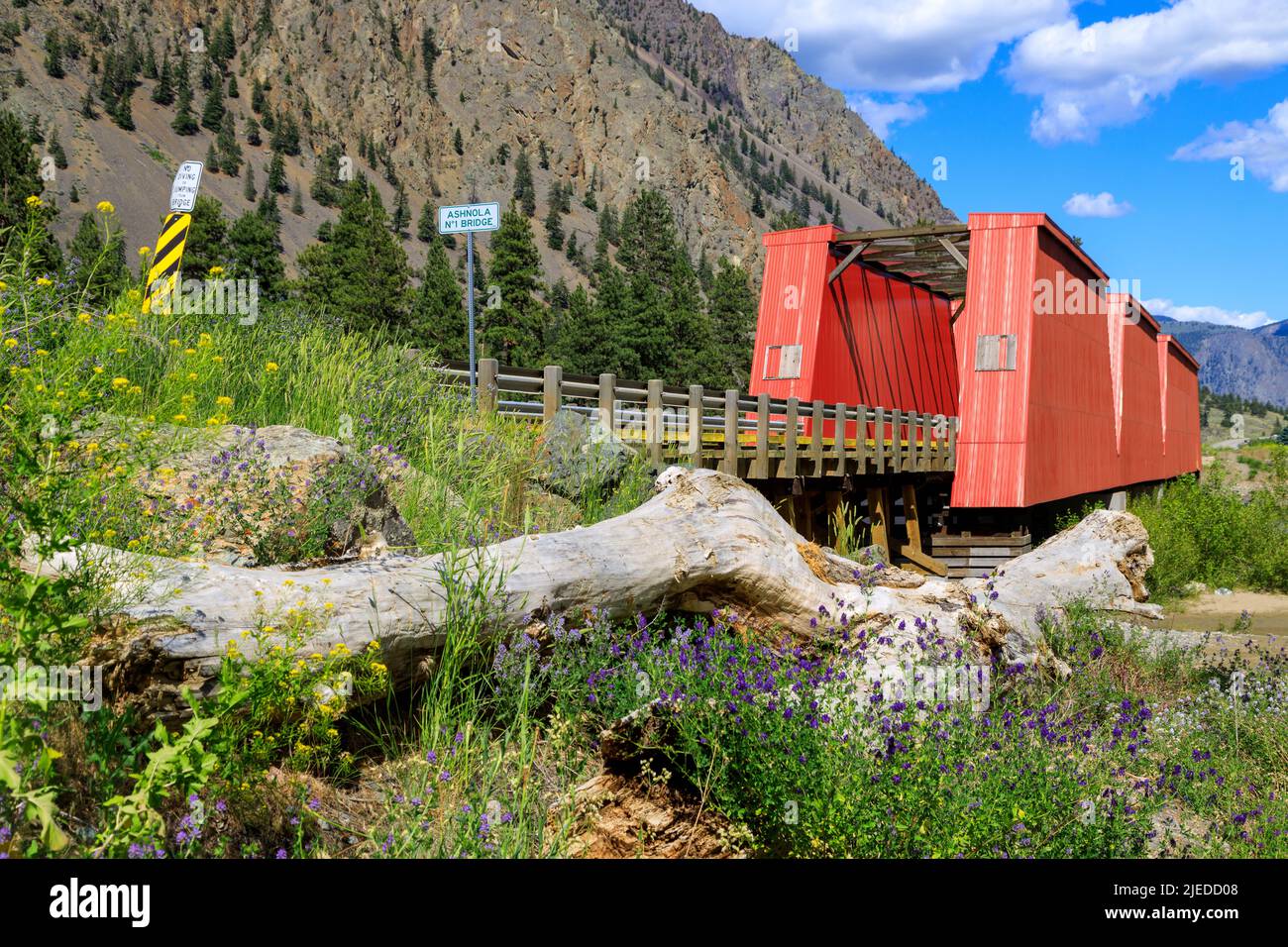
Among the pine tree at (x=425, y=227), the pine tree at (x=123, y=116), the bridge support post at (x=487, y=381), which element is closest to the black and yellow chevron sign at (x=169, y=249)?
the bridge support post at (x=487, y=381)

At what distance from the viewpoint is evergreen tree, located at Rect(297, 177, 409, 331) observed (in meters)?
46.3

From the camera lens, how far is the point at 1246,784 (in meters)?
5.11

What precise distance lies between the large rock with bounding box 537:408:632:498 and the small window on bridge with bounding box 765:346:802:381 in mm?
10485

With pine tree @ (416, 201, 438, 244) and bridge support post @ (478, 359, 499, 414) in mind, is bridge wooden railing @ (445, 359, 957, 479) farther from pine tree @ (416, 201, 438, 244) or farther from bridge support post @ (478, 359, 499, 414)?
pine tree @ (416, 201, 438, 244)

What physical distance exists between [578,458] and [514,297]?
41088 millimetres

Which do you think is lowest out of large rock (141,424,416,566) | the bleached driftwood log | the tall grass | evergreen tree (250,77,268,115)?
the tall grass

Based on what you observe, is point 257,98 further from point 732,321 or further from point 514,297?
point 514,297

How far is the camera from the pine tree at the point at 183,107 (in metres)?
117

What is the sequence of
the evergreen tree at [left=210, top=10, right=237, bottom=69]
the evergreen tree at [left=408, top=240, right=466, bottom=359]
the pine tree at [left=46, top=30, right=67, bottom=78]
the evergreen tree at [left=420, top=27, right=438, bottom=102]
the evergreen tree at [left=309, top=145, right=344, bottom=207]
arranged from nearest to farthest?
1. the evergreen tree at [left=408, top=240, right=466, bottom=359]
2. the pine tree at [left=46, top=30, right=67, bottom=78]
3. the evergreen tree at [left=309, top=145, right=344, bottom=207]
4. the evergreen tree at [left=210, top=10, right=237, bottom=69]
5. the evergreen tree at [left=420, top=27, right=438, bottom=102]

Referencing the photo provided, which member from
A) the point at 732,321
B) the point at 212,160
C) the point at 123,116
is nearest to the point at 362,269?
the point at 732,321

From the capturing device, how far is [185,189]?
24.2ft

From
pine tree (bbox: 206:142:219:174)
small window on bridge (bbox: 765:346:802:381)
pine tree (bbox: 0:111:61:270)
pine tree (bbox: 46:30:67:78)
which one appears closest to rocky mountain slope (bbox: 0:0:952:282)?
pine tree (bbox: 46:30:67:78)

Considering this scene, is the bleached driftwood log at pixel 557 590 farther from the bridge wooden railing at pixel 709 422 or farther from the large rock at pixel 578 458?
the bridge wooden railing at pixel 709 422
